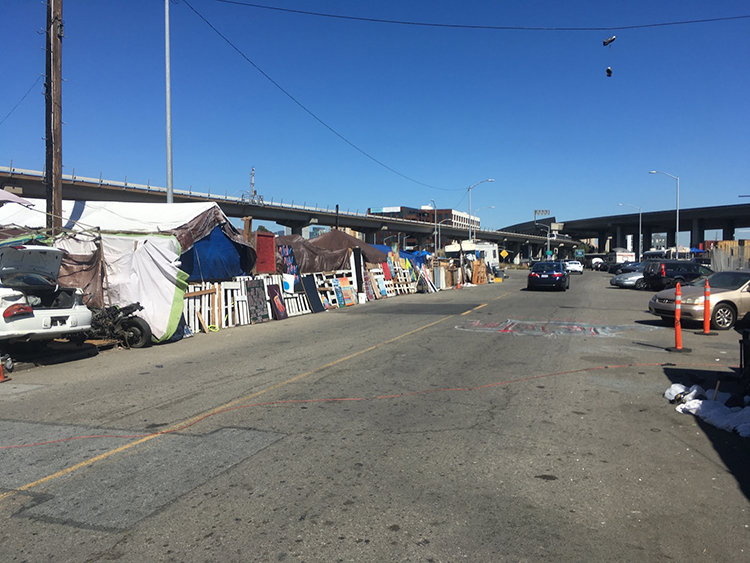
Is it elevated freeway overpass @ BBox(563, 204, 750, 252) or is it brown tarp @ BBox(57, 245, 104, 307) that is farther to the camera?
elevated freeway overpass @ BBox(563, 204, 750, 252)

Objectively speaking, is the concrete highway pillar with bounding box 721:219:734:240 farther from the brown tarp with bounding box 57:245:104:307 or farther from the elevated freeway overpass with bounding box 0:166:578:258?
the brown tarp with bounding box 57:245:104:307

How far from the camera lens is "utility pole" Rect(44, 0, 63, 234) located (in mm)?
12766

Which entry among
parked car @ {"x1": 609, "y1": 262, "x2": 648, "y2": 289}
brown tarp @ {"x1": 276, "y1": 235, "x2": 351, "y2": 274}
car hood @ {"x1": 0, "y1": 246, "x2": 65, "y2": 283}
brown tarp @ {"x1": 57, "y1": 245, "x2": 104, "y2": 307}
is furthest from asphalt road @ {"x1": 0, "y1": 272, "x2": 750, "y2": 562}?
parked car @ {"x1": 609, "y1": 262, "x2": 648, "y2": 289}

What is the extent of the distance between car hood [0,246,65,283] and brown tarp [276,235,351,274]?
1239 centimetres

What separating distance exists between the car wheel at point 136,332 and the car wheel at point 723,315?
563 inches

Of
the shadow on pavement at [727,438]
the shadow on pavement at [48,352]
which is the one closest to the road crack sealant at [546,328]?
the shadow on pavement at [727,438]

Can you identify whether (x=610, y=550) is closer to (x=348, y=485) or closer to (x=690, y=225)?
(x=348, y=485)

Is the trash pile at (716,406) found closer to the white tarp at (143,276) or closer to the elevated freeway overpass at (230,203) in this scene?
the white tarp at (143,276)

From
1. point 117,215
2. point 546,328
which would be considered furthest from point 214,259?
point 546,328

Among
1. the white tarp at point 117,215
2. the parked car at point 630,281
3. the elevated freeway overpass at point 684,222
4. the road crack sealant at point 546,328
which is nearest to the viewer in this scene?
the road crack sealant at point 546,328

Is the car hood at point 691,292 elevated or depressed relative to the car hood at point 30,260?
depressed

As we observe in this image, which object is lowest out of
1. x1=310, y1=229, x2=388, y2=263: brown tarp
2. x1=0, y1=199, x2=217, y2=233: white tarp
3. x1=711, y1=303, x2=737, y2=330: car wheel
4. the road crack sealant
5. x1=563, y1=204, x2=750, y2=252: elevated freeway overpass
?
the road crack sealant

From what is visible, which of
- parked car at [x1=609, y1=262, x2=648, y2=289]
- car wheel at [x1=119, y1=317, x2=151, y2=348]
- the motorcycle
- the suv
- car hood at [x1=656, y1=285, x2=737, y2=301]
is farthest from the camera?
parked car at [x1=609, y1=262, x2=648, y2=289]

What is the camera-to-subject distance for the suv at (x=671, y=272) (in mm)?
27906
